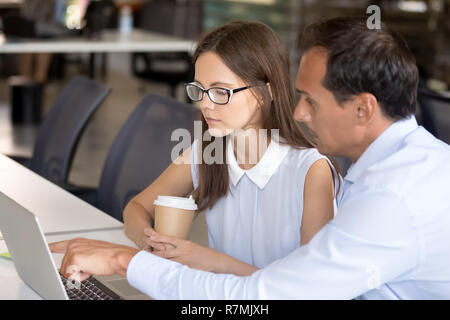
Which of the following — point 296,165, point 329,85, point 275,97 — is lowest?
point 296,165

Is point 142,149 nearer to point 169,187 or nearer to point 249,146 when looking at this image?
point 169,187

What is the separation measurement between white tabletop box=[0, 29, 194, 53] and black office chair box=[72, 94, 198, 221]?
283 centimetres

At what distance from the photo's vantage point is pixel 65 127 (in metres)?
3.06

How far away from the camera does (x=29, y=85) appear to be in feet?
20.6

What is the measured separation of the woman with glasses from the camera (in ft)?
5.69

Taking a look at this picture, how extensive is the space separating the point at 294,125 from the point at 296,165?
0.34 feet

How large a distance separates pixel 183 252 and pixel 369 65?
0.56 metres

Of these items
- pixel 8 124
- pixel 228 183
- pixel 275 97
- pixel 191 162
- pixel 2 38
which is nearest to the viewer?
pixel 275 97

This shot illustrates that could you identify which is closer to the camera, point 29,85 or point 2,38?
point 2,38

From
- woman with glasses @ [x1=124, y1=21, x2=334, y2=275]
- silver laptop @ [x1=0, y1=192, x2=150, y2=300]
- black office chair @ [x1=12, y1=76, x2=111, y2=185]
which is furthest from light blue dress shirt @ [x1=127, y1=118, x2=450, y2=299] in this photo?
black office chair @ [x1=12, y1=76, x2=111, y2=185]

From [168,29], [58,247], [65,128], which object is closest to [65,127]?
[65,128]
